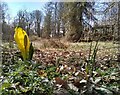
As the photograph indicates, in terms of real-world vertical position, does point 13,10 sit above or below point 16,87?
above

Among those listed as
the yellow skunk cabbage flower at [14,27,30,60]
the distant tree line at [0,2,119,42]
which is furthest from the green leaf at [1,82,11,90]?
the distant tree line at [0,2,119,42]

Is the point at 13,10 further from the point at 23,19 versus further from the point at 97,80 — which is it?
the point at 97,80

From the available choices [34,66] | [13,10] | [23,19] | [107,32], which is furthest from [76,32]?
[34,66]

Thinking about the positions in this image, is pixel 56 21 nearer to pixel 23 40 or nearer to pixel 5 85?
pixel 23 40

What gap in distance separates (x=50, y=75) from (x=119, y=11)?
2.49 m

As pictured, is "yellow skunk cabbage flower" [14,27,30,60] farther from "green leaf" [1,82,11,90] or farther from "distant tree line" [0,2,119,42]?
"green leaf" [1,82,11,90]

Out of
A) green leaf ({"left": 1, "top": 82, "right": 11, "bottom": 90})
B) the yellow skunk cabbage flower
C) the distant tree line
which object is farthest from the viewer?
the distant tree line

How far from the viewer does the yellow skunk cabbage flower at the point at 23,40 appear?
276cm

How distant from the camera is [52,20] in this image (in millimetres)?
5309

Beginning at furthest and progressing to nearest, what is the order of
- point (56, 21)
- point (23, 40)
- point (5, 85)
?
point (56, 21), point (23, 40), point (5, 85)

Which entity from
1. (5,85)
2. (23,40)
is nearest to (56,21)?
(23,40)

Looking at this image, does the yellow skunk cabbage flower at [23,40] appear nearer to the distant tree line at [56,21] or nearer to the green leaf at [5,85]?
the distant tree line at [56,21]

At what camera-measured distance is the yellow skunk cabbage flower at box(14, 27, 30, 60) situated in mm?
2758

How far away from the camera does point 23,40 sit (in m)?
2.76
